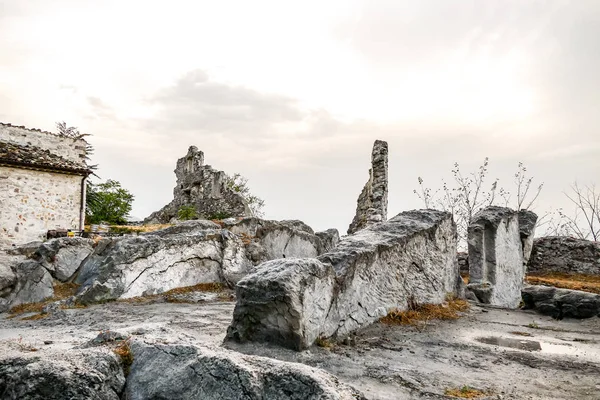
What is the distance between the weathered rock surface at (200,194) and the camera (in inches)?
1063

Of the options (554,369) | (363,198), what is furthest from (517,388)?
(363,198)

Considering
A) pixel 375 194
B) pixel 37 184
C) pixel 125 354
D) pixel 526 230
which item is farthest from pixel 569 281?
pixel 37 184

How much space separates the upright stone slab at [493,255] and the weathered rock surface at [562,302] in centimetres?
123

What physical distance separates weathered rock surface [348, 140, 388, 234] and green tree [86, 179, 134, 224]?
16149 millimetres

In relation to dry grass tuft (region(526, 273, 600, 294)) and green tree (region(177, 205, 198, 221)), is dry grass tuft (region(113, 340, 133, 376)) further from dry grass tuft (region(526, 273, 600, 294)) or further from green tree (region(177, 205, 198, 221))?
green tree (region(177, 205, 198, 221))

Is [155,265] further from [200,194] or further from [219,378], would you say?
[200,194]

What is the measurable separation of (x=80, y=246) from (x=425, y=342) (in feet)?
29.1

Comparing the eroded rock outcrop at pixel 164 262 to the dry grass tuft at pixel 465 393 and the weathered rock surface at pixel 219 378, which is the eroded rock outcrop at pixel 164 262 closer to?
the weathered rock surface at pixel 219 378

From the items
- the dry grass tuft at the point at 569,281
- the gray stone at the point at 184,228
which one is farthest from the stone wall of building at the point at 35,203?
the dry grass tuft at the point at 569,281

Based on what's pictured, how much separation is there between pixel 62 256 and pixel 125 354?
786cm

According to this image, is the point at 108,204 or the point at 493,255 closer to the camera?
the point at 493,255

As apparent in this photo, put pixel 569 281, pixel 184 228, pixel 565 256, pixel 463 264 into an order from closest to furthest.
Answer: pixel 184 228 < pixel 569 281 < pixel 565 256 < pixel 463 264

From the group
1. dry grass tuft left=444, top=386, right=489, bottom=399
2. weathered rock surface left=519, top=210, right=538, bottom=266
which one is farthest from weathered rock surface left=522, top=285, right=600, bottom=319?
dry grass tuft left=444, top=386, right=489, bottom=399

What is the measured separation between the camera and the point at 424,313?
641 centimetres
